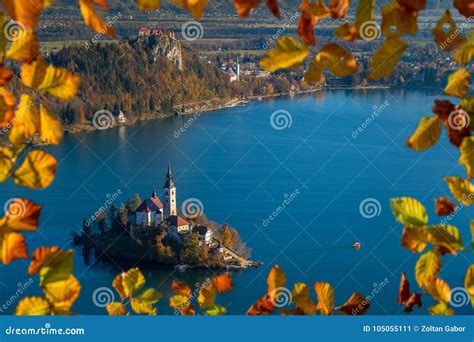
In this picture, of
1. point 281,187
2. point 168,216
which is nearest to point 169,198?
point 168,216

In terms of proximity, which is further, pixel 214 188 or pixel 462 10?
pixel 214 188

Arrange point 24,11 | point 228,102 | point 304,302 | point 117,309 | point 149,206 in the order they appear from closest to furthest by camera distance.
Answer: point 24,11 < point 304,302 < point 117,309 < point 149,206 < point 228,102

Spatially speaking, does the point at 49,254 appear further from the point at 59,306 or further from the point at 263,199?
the point at 263,199

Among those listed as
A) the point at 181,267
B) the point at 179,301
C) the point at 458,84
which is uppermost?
the point at 458,84

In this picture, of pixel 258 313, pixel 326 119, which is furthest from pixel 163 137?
pixel 258 313

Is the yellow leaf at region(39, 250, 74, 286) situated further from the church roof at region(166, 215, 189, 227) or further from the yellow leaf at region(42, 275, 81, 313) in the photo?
the church roof at region(166, 215, 189, 227)

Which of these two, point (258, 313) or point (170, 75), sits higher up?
point (170, 75)

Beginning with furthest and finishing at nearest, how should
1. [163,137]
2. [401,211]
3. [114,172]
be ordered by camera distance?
[163,137] < [114,172] < [401,211]

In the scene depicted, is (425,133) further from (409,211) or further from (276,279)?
(276,279)
